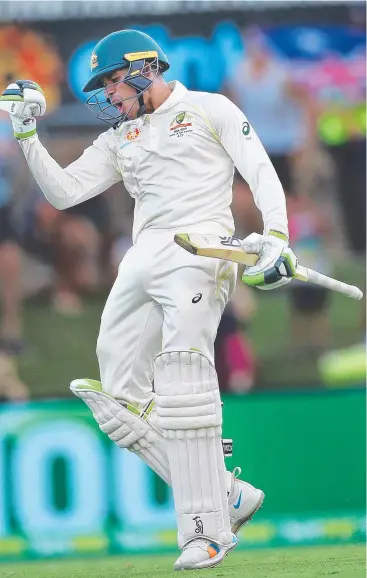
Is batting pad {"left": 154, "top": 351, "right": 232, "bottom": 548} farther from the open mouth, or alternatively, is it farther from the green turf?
the green turf

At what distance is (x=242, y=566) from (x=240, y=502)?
0.31 meters

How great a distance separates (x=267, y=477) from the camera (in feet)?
22.4

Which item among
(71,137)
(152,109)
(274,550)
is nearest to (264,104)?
(71,137)

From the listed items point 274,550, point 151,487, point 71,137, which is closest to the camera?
point 274,550

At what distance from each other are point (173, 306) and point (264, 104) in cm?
439

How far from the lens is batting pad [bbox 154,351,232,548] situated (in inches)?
186

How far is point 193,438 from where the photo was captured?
4.74 meters

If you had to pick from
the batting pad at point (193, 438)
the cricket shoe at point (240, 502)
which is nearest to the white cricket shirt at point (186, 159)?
the batting pad at point (193, 438)

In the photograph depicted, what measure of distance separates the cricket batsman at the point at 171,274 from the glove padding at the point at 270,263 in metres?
0.05

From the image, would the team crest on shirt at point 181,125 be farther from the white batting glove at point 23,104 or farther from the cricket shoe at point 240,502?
the cricket shoe at point 240,502

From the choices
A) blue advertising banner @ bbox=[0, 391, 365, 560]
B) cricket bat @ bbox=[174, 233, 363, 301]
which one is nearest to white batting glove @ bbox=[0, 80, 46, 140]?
cricket bat @ bbox=[174, 233, 363, 301]

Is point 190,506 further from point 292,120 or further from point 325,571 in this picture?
point 292,120

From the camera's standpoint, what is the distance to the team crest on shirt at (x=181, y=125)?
4.85 meters

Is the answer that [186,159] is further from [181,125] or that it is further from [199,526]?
[199,526]
